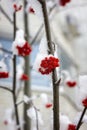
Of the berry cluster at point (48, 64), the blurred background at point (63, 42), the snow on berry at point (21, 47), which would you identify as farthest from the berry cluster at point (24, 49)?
the blurred background at point (63, 42)

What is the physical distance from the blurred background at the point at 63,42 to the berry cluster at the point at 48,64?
454 millimetres

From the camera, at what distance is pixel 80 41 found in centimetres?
406

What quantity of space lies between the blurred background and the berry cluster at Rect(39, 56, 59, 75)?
17.9 inches

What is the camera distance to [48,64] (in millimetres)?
699

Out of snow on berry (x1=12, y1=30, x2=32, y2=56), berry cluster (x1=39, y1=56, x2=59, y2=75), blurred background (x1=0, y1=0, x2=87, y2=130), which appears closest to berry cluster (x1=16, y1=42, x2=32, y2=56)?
snow on berry (x1=12, y1=30, x2=32, y2=56)

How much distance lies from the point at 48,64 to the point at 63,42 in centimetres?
267

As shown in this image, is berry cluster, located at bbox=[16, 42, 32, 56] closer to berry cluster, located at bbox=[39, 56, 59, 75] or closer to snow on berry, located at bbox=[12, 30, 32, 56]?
snow on berry, located at bbox=[12, 30, 32, 56]

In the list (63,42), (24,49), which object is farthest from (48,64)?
(63,42)

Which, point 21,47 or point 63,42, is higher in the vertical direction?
point 63,42

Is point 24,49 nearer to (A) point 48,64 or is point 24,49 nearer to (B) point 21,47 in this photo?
(B) point 21,47

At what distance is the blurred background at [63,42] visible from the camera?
1.69 meters

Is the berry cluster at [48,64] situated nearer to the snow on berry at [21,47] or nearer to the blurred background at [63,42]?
the snow on berry at [21,47]

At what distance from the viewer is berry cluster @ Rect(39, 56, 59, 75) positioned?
70 centimetres

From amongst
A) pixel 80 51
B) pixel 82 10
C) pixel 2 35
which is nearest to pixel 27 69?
pixel 2 35
